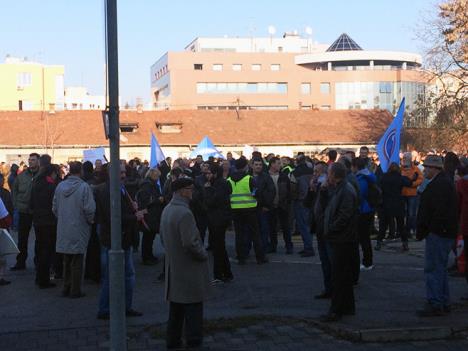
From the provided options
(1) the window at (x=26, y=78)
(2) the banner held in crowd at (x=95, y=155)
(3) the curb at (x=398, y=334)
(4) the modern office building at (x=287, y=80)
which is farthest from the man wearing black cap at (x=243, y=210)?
(1) the window at (x=26, y=78)

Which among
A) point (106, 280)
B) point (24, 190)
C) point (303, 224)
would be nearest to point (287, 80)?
point (303, 224)

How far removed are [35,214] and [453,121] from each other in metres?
25.7

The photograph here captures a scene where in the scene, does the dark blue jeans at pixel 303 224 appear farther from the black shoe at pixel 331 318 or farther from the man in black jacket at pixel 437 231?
the black shoe at pixel 331 318

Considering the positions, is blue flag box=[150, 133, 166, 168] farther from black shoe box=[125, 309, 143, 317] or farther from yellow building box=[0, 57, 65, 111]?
yellow building box=[0, 57, 65, 111]

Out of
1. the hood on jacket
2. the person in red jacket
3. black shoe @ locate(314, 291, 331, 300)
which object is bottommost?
black shoe @ locate(314, 291, 331, 300)

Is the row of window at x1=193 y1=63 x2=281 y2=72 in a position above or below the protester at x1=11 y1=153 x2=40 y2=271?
above

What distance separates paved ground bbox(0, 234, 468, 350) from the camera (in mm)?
6898

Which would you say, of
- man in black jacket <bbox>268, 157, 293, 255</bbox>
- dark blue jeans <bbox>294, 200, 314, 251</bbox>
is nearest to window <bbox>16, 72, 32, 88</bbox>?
man in black jacket <bbox>268, 157, 293, 255</bbox>

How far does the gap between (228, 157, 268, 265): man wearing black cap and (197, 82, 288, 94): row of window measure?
83.6 meters

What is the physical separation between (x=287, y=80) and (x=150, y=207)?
85.4 m

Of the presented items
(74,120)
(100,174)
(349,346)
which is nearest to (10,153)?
(74,120)

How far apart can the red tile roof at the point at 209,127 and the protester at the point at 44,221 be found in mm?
36671

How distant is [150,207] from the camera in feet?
37.3

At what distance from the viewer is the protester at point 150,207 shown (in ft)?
36.9
